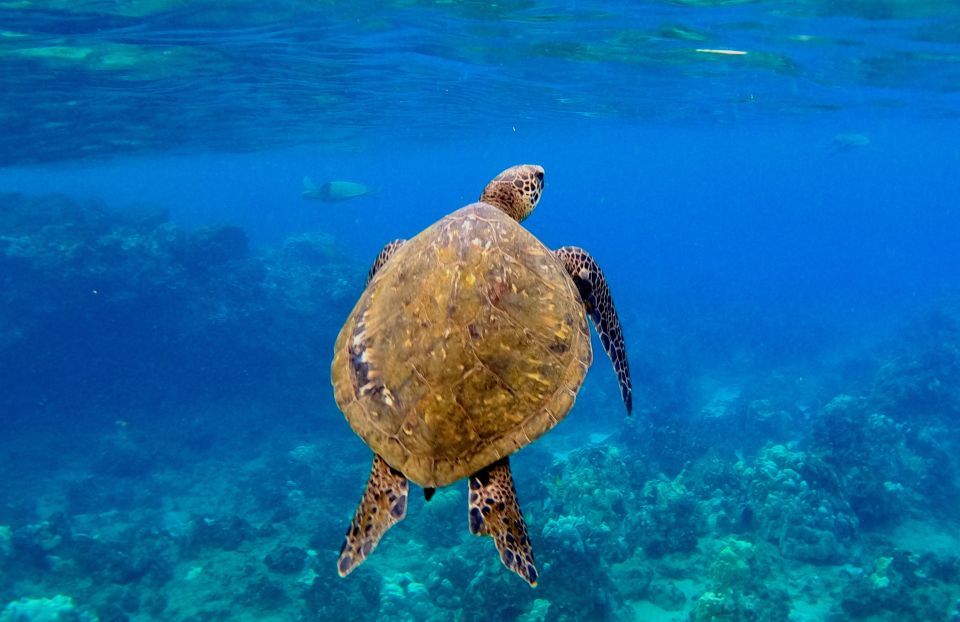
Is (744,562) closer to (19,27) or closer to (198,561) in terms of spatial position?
(198,561)

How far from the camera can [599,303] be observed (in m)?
4.96

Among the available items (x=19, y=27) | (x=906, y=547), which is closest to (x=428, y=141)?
(x=19, y=27)

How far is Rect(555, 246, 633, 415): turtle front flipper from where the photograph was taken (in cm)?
477

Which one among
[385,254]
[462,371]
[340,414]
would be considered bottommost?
[340,414]

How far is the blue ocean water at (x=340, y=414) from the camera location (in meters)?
10.8

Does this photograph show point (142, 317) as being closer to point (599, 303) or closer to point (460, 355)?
point (599, 303)

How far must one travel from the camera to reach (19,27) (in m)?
13.2

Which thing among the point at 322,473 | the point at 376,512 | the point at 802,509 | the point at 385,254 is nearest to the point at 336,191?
the point at 322,473

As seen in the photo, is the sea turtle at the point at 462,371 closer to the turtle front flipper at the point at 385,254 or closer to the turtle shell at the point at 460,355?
the turtle shell at the point at 460,355

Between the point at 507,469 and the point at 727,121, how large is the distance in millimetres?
39586

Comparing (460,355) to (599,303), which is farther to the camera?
(599,303)

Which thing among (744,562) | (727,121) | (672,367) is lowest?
(672,367)

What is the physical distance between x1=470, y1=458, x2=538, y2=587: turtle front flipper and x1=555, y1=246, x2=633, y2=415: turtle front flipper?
160 cm

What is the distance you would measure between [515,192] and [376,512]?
2.91m
